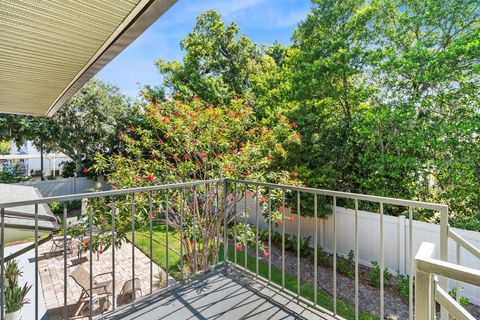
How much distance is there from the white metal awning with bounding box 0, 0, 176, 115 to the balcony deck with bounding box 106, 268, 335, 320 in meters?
2.26

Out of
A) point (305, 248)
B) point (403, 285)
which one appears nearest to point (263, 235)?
point (305, 248)

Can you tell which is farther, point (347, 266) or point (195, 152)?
point (347, 266)

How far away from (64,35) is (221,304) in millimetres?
2598

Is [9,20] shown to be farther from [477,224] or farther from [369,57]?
[477,224]

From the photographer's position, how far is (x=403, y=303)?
5.11 m

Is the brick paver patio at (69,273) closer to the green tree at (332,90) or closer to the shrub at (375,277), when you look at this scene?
the shrub at (375,277)

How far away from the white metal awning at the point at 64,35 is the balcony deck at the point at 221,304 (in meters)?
2.26

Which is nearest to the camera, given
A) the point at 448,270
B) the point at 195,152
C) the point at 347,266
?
the point at 448,270

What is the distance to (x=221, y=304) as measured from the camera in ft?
7.77

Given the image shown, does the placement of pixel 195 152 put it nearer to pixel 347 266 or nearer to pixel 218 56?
pixel 347 266

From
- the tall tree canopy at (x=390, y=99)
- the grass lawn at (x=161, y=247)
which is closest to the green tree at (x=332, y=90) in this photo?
the tall tree canopy at (x=390, y=99)

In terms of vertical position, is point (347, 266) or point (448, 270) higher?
point (448, 270)

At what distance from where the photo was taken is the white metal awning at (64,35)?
1.71 metres

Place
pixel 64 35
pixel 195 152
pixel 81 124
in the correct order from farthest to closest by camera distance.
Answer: pixel 81 124
pixel 195 152
pixel 64 35
